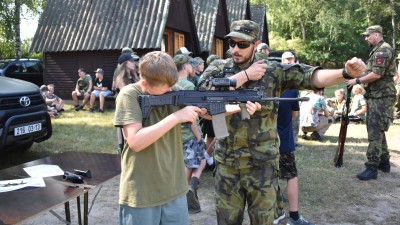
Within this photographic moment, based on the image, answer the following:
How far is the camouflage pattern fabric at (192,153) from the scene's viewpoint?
4.93 meters

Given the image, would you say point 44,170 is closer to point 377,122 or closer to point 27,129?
point 27,129

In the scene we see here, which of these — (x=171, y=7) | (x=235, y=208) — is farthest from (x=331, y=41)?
(x=235, y=208)

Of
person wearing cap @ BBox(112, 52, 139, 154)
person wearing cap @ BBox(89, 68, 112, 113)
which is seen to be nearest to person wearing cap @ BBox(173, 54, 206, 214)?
person wearing cap @ BBox(112, 52, 139, 154)

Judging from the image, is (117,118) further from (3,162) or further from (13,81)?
(3,162)

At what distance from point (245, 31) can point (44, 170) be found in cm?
208

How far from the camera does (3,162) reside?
683 centimetres

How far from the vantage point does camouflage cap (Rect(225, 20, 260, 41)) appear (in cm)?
293

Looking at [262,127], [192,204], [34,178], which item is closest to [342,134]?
[192,204]

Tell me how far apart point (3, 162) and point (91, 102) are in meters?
6.92

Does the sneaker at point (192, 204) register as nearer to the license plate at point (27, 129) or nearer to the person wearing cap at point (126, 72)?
the person wearing cap at point (126, 72)

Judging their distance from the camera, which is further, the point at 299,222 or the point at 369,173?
the point at 369,173

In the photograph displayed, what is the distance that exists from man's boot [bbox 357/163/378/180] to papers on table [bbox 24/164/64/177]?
459 centimetres

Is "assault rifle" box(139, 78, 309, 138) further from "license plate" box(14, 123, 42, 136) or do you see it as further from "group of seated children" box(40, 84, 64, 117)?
"group of seated children" box(40, 84, 64, 117)

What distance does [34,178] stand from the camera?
10.3 feet
